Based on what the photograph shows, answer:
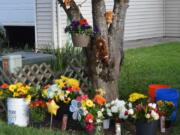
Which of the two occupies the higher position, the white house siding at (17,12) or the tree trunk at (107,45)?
the white house siding at (17,12)

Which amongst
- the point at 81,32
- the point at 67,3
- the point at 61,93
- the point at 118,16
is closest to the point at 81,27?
the point at 81,32

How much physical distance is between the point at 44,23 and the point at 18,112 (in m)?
7.99

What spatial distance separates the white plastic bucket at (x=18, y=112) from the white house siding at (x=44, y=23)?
7537 mm

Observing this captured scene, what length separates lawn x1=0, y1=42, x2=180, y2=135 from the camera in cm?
682

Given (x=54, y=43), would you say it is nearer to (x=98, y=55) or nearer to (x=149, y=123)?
(x=98, y=55)

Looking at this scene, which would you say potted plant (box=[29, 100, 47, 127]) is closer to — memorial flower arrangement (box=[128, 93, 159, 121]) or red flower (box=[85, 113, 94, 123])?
red flower (box=[85, 113, 94, 123])

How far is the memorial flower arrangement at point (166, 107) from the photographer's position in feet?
22.2

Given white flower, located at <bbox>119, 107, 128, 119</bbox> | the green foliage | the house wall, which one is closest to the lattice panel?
the green foliage

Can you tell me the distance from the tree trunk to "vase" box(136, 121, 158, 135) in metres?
1.12

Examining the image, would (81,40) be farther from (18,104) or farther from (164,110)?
(164,110)

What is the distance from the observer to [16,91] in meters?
7.26

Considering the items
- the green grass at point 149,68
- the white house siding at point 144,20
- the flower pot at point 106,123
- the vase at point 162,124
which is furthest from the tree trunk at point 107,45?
the white house siding at point 144,20

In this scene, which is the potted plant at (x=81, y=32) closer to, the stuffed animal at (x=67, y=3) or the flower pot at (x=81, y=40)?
the flower pot at (x=81, y=40)

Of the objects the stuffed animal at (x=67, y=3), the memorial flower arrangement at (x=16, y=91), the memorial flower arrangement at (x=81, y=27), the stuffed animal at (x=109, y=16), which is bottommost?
the memorial flower arrangement at (x=16, y=91)
